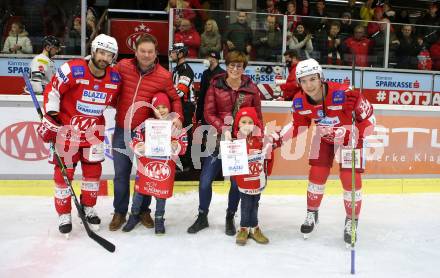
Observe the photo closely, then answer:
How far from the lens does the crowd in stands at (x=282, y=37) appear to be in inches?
273

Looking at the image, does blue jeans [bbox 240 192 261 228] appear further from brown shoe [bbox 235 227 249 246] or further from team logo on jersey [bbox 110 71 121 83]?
team logo on jersey [bbox 110 71 121 83]

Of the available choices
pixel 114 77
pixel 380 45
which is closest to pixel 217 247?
pixel 114 77

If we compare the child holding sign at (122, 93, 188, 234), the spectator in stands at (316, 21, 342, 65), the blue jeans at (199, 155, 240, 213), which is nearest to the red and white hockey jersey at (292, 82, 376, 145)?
the blue jeans at (199, 155, 240, 213)

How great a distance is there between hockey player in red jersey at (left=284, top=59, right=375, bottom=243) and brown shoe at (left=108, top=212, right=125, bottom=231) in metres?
1.36

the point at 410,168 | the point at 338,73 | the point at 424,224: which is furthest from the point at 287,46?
the point at 424,224

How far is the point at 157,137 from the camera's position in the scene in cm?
368

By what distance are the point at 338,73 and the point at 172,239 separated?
4.64 meters

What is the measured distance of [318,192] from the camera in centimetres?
385

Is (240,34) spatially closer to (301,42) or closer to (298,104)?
(301,42)

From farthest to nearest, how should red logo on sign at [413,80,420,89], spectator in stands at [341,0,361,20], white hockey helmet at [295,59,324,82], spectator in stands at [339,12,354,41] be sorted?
1. spectator in stands at [341,0,361,20]
2. red logo on sign at [413,80,420,89]
3. spectator in stands at [339,12,354,41]
4. white hockey helmet at [295,59,324,82]

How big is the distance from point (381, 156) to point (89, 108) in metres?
2.98

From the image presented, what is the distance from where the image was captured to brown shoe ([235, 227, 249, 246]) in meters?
3.64

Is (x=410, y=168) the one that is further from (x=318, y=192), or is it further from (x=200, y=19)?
(x=200, y=19)

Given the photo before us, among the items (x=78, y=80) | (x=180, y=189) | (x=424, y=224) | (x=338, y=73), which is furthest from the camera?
(x=338, y=73)
